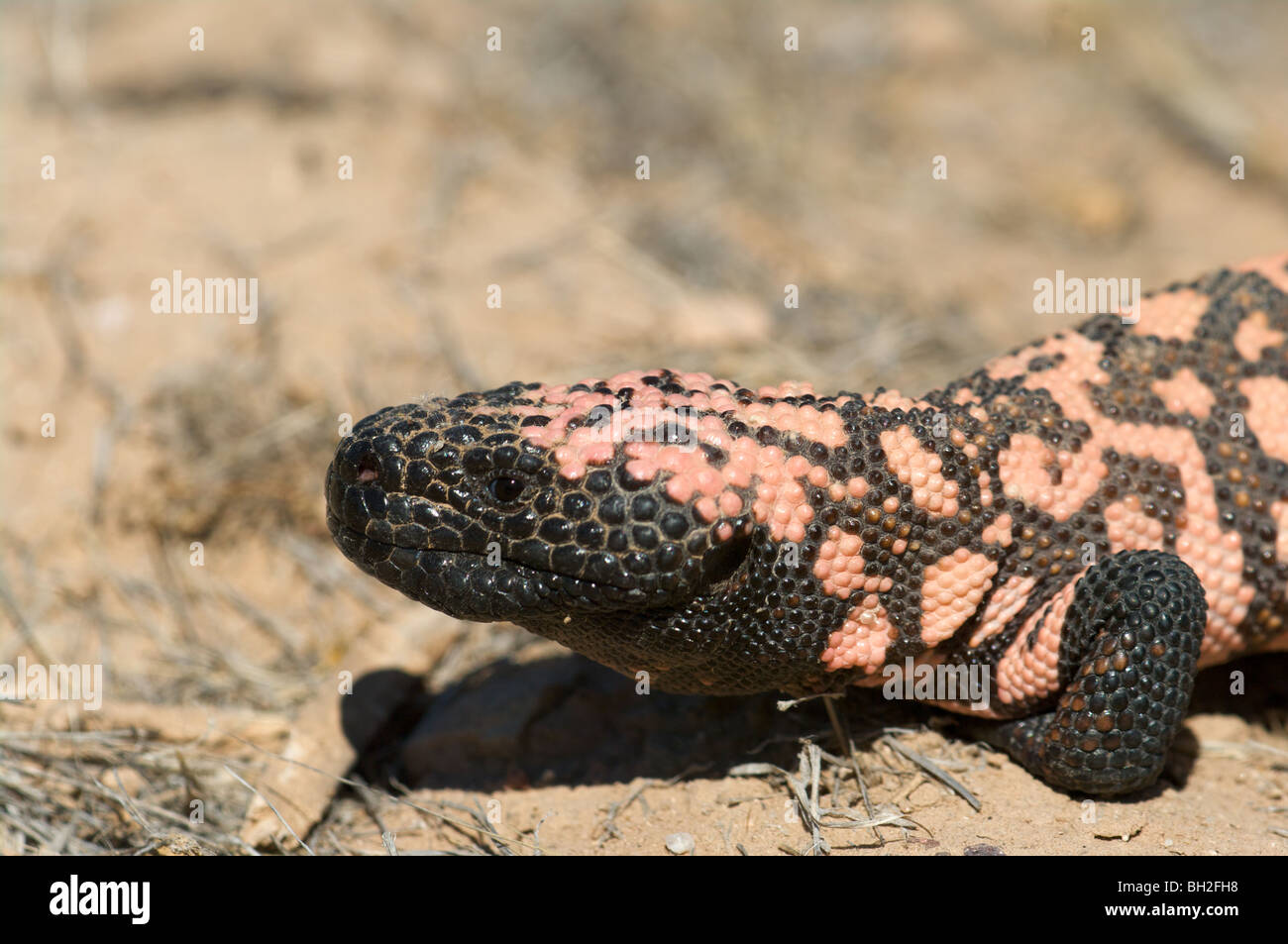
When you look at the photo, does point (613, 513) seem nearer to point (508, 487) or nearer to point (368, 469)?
point (508, 487)

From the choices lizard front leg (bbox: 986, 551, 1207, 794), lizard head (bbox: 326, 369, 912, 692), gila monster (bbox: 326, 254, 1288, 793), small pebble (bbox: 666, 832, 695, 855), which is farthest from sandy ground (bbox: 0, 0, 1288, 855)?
lizard head (bbox: 326, 369, 912, 692)

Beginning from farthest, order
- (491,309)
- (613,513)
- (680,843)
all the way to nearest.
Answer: (491,309)
(680,843)
(613,513)

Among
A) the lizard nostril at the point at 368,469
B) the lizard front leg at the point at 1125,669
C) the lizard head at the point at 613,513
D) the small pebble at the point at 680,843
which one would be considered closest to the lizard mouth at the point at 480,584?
the lizard head at the point at 613,513

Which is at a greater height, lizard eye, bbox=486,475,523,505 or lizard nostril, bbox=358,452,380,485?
lizard nostril, bbox=358,452,380,485

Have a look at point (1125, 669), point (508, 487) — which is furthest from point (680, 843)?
point (1125, 669)

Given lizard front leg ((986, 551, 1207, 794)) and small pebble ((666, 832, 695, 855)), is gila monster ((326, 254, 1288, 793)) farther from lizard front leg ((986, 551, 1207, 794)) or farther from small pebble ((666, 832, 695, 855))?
small pebble ((666, 832, 695, 855))

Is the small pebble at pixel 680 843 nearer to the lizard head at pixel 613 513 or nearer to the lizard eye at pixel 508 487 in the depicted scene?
the lizard head at pixel 613 513

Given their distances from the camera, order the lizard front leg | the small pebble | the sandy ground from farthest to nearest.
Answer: the sandy ground, the small pebble, the lizard front leg
